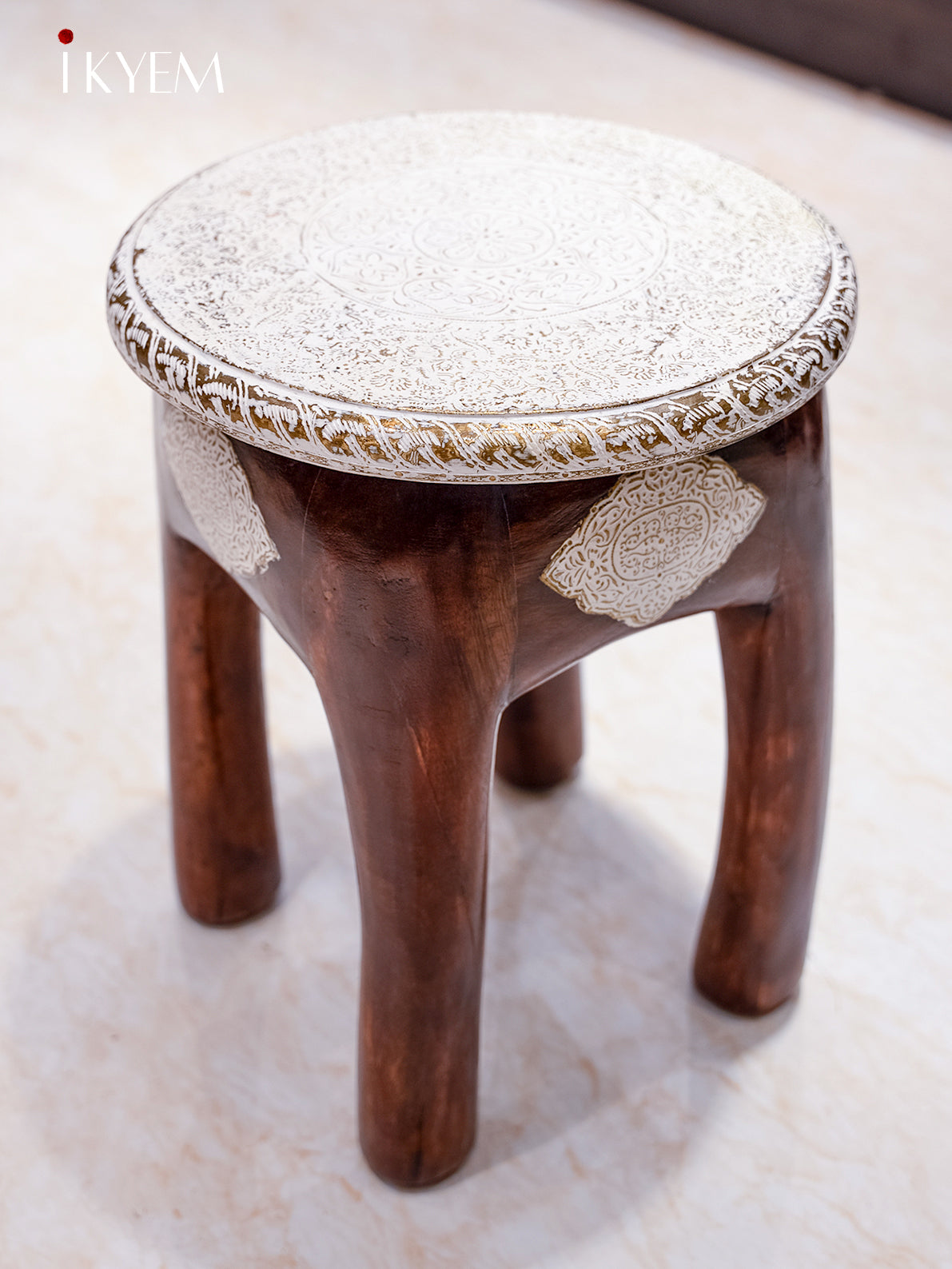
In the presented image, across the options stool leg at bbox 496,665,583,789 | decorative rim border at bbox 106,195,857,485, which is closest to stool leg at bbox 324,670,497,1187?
decorative rim border at bbox 106,195,857,485

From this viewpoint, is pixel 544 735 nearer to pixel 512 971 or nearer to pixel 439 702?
pixel 512 971

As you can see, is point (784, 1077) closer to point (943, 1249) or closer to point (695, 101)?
point (943, 1249)

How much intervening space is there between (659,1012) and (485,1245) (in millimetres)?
213

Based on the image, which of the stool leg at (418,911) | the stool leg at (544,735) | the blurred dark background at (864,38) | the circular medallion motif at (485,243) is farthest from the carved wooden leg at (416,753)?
the blurred dark background at (864,38)

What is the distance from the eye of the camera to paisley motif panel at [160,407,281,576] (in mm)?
641

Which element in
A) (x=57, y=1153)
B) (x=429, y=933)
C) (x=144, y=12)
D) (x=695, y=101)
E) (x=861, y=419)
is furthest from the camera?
(x=144, y=12)

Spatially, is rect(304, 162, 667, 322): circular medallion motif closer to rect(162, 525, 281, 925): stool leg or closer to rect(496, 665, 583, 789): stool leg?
rect(162, 525, 281, 925): stool leg

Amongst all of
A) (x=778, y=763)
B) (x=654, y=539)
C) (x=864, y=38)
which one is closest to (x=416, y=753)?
(x=654, y=539)

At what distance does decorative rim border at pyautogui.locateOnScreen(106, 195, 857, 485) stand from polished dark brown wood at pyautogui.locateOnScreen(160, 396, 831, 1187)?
4cm

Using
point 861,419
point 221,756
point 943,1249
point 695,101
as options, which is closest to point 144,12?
point 695,101

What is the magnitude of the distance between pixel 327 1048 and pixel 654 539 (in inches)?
18.1

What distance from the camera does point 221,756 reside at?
0.89m

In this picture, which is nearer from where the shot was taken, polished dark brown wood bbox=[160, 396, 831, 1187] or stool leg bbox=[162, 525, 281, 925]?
polished dark brown wood bbox=[160, 396, 831, 1187]

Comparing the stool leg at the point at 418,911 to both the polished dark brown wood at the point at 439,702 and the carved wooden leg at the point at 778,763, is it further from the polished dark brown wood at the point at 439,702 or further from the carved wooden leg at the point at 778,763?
the carved wooden leg at the point at 778,763
